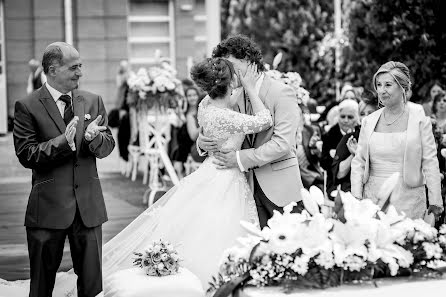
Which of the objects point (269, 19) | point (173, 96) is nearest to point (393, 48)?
point (173, 96)

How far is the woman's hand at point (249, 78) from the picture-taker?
6953mm

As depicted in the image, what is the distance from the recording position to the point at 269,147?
22.7ft

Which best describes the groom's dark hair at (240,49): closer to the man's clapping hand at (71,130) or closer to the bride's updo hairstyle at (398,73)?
the bride's updo hairstyle at (398,73)

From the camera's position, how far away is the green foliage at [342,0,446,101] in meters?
13.9

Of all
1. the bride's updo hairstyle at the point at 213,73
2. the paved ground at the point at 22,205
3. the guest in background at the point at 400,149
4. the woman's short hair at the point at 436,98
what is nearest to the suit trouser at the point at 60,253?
the bride's updo hairstyle at the point at 213,73

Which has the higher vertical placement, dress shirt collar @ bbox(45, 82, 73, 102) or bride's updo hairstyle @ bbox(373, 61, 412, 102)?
bride's updo hairstyle @ bbox(373, 61, 412, 102)

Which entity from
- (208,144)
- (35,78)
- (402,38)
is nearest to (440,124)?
(402,38)

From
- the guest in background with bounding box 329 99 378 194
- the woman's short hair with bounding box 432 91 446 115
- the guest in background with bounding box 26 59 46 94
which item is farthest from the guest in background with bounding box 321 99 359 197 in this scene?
the guest in background with bounding box 26 59 46 94

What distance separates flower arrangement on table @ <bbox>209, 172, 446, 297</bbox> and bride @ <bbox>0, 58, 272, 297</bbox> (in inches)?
90.7

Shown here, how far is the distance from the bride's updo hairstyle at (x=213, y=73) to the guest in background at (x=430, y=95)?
6.26 metres

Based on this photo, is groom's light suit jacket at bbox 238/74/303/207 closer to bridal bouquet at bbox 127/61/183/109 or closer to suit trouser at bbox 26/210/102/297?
suit trouser at bbox 26/210/102/297

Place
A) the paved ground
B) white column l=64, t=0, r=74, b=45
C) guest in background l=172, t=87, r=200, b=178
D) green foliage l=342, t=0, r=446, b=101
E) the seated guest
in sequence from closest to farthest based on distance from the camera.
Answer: the seated guest
the paved ground
green foliage l=342, t=0, r=446, b=101
guest in background l=172, t=87, r=200, b=178
white column l=64, t=0, r=74, b=45

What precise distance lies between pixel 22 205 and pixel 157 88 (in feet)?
8.74

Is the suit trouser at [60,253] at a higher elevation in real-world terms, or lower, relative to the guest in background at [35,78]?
lower
